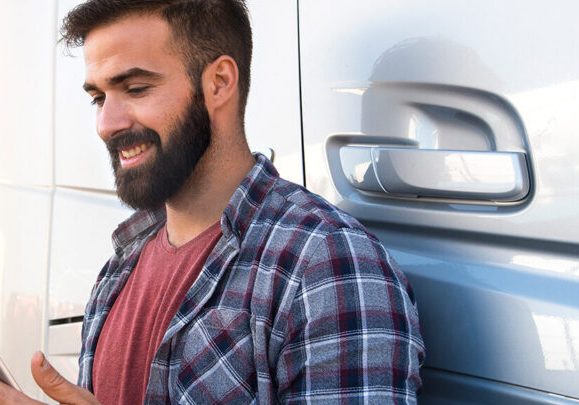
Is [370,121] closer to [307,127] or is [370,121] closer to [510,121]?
[307,127]

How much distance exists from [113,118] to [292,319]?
23.7 inches

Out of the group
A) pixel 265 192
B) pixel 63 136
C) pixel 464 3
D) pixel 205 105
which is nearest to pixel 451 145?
pixel 464 3

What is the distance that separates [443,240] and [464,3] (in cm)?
42

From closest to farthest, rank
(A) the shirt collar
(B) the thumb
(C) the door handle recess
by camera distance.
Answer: (B) the thumb, (C) the door handle recess, (A) the shirt collar

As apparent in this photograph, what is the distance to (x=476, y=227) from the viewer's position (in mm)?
1673

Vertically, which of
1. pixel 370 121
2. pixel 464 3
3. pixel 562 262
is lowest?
pixel 562 262

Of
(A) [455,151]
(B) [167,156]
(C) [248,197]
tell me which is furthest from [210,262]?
(A) [455,151]

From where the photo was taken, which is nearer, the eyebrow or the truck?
the truck

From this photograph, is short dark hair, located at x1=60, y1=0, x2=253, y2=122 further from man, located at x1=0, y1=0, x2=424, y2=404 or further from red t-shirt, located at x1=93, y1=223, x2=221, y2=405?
red t-shirt, located at x1=93, y1=223, x2=221, y2=405

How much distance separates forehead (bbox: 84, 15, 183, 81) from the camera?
6.32ft

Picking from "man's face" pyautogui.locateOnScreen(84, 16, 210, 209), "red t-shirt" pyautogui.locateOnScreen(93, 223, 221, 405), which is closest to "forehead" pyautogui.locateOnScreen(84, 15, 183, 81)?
"man's face" pyautogui.locateOnScreen(84, 16, 210, 209)

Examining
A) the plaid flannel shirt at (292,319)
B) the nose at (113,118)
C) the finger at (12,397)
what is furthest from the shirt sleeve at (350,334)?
the nose at (113,118)

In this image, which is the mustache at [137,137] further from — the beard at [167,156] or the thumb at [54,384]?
the thumb at [54,384]

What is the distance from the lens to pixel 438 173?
1.72 metres
